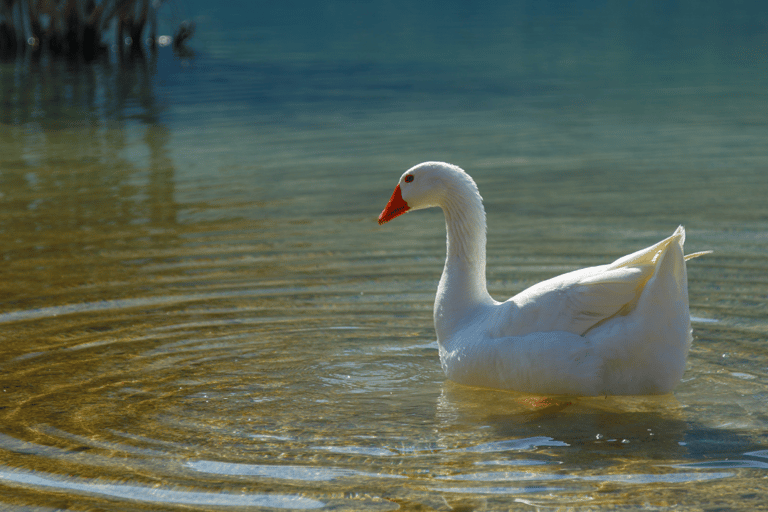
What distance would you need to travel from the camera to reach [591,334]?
239 inches

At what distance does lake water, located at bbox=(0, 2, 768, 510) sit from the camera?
17.1 feet

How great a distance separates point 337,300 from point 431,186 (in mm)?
1864

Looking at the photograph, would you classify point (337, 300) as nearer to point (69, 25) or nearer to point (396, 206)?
point (396, 206)

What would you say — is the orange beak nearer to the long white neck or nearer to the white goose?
the long white neck

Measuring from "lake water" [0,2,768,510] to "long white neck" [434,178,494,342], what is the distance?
0.51 m

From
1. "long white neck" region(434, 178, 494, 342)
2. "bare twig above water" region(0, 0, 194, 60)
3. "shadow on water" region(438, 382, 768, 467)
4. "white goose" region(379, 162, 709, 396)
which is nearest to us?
"shadow on water" region(438, 382, 768, 467)

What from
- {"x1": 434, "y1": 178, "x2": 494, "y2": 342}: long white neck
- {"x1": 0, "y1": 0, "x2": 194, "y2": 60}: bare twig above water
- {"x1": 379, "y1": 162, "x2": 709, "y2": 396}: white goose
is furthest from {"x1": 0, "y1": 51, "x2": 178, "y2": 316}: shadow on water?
{"x1": 0, "y1": 0, "x2": 194, "y2": 60}: bare twig above water

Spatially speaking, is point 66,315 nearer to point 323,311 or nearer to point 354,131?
point 323,311

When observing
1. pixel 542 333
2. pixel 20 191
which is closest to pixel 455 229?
pixel 542 333

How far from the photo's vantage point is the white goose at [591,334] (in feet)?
19.2

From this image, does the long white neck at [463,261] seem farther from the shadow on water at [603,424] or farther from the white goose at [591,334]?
the shadow on water at [603,424]

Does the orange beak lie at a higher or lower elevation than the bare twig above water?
lower

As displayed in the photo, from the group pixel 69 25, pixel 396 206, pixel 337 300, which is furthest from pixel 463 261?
pixel 69 25

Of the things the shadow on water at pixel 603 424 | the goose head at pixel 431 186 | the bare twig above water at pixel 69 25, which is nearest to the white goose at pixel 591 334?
the shadow on water at pixel 603 424
